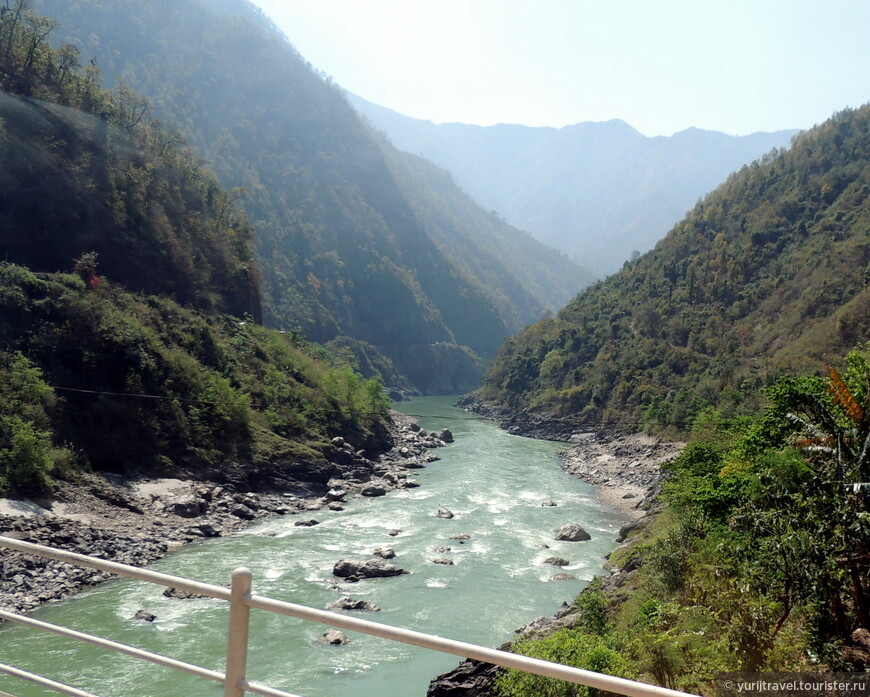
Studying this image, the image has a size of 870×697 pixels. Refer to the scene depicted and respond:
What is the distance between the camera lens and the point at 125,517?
25.8 metres

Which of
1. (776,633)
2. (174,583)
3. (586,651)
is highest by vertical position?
(174,583)

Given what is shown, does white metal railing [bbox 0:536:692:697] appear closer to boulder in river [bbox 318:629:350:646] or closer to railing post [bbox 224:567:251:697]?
railing post [bbox 224:567:251:697]

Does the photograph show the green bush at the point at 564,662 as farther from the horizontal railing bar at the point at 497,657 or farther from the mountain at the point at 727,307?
the mountain at the point at 727,307

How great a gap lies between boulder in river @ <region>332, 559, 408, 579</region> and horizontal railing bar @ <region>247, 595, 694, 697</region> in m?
19.9

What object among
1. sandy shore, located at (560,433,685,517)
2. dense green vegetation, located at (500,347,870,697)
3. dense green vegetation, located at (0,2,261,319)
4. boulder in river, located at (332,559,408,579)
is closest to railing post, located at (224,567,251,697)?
dense green vegetation, located at (500,347,870,697)

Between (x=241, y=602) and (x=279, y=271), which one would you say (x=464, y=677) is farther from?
(x=279, y=271)

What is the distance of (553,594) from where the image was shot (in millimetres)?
21141

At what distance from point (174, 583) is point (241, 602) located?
1.49 ft

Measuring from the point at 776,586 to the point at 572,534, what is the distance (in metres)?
17.7

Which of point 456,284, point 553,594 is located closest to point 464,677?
point 553,594

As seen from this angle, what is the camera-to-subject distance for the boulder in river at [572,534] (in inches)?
1102

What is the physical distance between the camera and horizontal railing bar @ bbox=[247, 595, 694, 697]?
7.74ft

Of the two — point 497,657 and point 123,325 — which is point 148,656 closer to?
point 497,657

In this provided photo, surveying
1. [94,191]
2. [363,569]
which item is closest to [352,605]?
[363,569]
